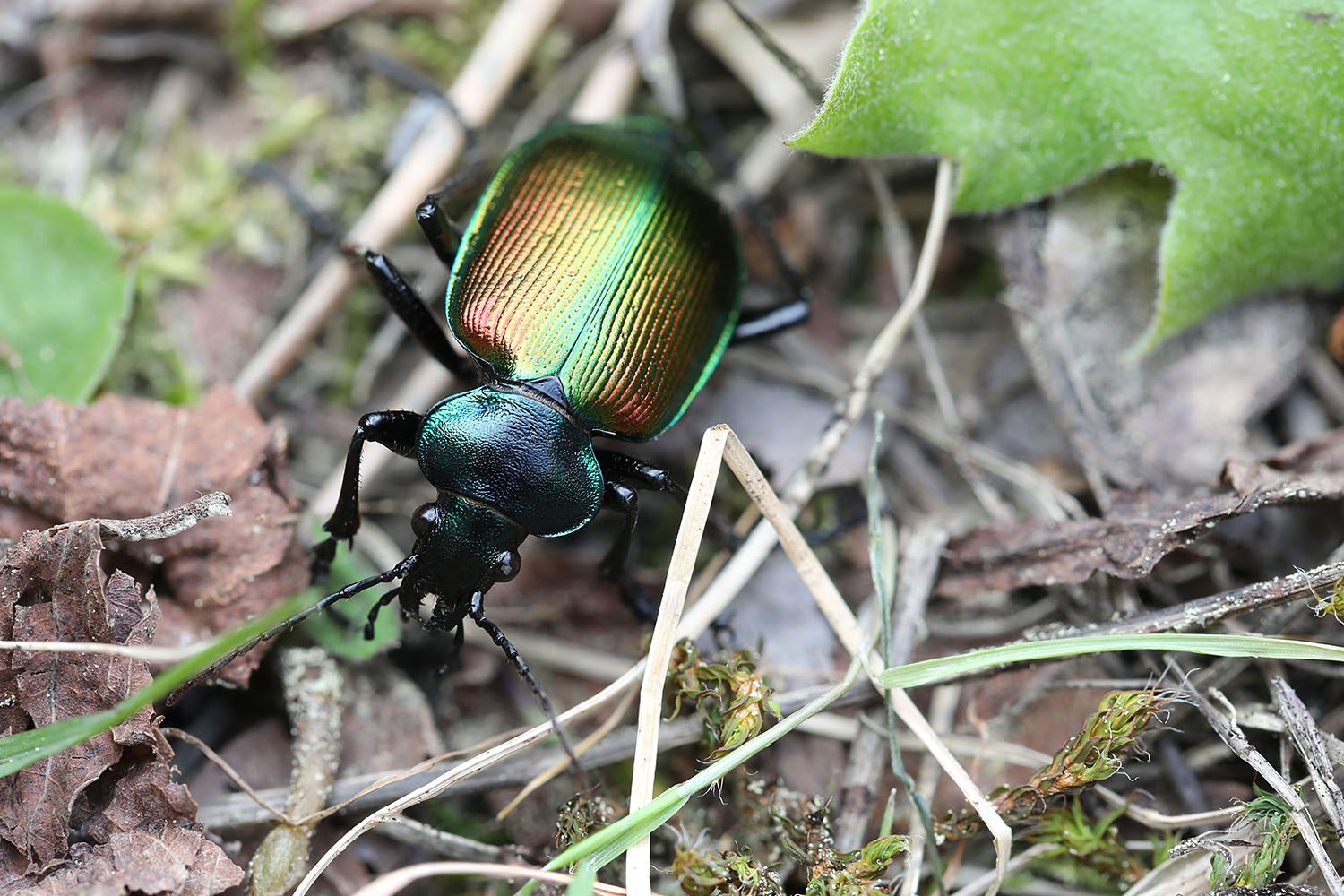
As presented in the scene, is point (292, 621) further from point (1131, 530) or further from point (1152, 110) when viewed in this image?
point (1152, 110)

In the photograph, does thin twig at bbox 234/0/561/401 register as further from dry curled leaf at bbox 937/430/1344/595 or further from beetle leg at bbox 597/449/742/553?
dry curled leaf at bbox 937/430/1344/595

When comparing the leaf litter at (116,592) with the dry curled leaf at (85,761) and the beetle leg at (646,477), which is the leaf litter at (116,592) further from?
the beetle leg at (646,477)

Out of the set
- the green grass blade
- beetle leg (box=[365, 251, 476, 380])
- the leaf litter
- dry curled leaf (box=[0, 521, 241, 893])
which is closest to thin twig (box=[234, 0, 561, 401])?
beetle leg (box=[365, 251, 476, 380])

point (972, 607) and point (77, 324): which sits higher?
point (77, 324)

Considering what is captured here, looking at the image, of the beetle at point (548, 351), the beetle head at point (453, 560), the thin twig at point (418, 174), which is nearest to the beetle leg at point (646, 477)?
the beetle at point (548, 351)

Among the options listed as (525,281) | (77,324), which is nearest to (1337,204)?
(525,281)

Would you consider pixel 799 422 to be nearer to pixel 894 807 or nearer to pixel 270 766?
pixel 894 807

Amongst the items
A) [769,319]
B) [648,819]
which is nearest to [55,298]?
[769,319]
